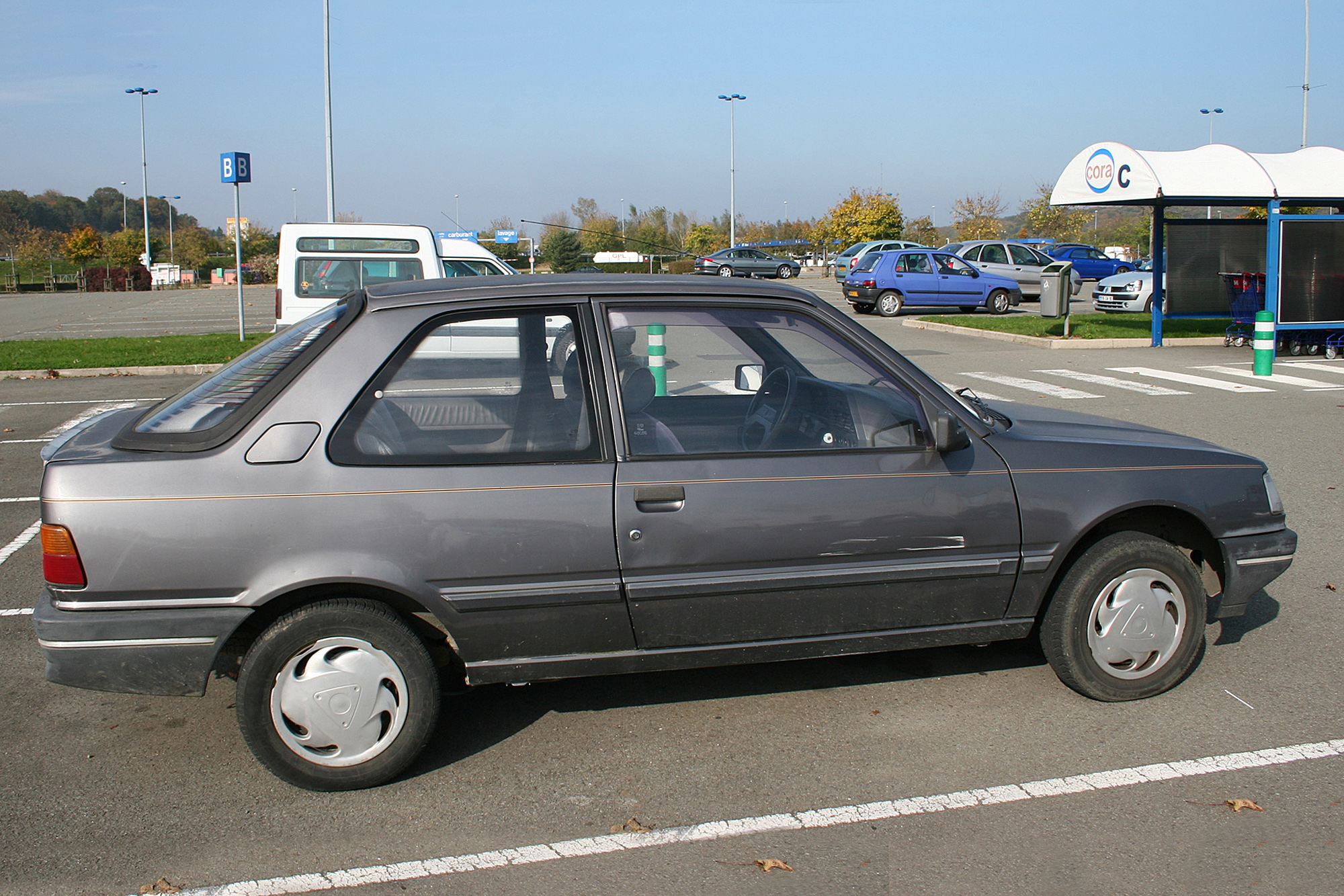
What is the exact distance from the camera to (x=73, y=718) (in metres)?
4.09

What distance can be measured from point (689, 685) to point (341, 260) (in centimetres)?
907

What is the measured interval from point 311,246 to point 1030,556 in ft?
33.0

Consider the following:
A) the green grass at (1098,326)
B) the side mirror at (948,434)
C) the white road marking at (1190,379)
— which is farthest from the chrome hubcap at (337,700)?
the green grass at (1098,326)

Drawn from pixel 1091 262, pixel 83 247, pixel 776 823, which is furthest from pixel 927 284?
pixel 83 247

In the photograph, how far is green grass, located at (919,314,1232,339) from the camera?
19.9 meters

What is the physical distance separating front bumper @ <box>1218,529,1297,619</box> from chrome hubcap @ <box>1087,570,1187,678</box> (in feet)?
0.83

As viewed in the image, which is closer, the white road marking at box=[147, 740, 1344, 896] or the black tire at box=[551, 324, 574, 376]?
the white road marking at box=[147, 740, 1344, 896]

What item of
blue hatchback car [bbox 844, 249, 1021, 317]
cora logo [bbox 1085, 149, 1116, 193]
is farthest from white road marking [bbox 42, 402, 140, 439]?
blue hatchback car [bbox 844, 249, 1021, 317]

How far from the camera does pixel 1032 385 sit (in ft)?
45.4

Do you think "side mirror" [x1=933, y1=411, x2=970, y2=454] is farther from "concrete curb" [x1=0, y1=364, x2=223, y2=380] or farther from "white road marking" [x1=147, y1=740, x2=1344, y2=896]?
"concrete curb" [x1=0, y1=364, x2=223, y2=380]

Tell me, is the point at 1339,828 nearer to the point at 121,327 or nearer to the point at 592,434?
the point at 592,434

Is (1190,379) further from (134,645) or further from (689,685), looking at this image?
(134,645)

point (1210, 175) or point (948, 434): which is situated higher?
point (1210, 175)

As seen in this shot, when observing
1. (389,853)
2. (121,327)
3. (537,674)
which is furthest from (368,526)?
(121,327)
